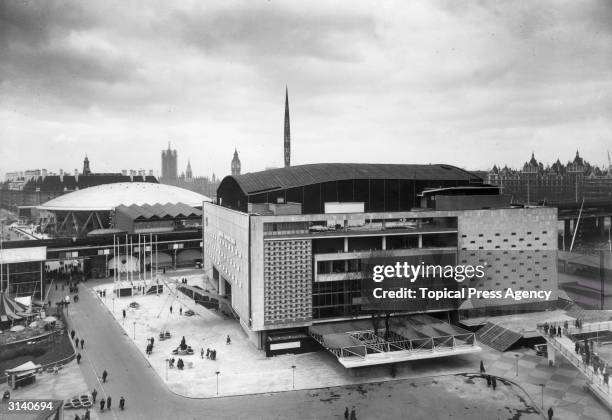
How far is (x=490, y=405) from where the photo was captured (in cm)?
4434

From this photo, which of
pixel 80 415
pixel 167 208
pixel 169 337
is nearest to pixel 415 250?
pixel 169 337

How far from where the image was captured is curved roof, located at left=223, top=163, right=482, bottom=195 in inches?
2749

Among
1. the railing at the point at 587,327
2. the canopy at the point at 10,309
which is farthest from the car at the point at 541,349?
the canopy at the point at 10,309

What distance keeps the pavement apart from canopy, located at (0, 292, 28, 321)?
1477 cm

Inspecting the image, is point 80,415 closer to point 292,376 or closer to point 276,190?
point 292,376

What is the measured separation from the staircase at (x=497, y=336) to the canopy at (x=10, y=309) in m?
60.1

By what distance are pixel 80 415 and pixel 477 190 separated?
55.6m

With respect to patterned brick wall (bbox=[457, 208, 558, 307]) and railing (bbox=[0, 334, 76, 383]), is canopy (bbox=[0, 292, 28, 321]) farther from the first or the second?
patterned brick wall (bbox=[457, 208, 558, 307])

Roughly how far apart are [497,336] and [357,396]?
2352 cm

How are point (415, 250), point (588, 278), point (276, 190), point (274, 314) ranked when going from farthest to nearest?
point (588, 278) → point (276, 190) → point (415, 250) → point (274, 314)

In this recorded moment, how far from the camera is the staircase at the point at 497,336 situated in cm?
5883

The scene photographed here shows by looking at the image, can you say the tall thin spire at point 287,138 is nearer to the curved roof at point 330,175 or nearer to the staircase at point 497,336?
the curved roof at point 330,175

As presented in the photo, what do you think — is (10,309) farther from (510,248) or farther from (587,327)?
(587,327)

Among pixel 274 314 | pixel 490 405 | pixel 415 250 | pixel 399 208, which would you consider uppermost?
pixel 399 208
